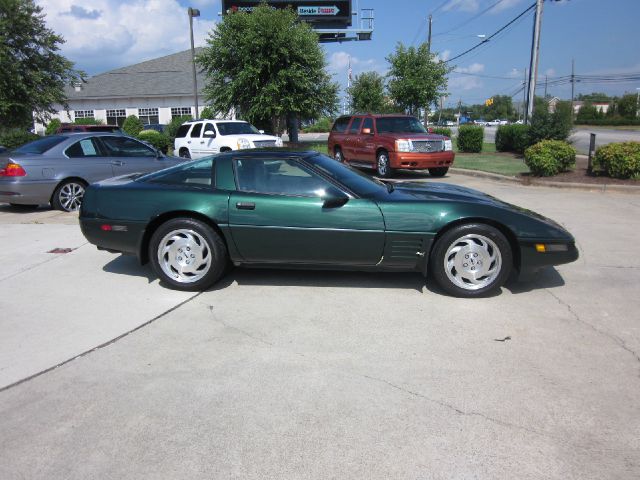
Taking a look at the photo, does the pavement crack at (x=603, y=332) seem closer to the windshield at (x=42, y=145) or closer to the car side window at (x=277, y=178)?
the car side window at (x=277, y=178)

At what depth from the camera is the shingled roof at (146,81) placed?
151ft

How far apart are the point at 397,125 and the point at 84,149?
8.55 meters

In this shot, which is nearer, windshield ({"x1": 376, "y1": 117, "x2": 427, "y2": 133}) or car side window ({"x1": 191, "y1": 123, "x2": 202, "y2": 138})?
windshield ({"x1": 376, "y1": 117, "x2": 427, "y2": 133})

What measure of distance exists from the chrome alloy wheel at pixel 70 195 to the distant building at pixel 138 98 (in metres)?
37.0

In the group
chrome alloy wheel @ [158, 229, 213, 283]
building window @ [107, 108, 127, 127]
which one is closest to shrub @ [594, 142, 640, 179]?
chrome alloy wheel @ [158, 229, 213, 283]

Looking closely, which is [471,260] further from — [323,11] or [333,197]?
[323,11]

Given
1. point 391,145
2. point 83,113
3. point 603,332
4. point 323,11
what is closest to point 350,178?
point 603,332

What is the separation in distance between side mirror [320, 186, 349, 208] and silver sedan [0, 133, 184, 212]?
6.22 m

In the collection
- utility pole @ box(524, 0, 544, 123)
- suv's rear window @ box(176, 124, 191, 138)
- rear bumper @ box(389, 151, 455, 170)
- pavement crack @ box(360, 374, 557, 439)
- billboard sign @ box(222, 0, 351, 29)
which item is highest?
billboard sign @ box(222, 0, 351, 29)

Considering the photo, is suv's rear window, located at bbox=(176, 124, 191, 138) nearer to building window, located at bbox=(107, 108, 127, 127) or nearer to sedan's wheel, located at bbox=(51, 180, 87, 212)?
sedan's wheel, located at bbox=(51, 180, 87, 212)

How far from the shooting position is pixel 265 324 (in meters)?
4.31

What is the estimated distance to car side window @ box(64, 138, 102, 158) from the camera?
374 inches

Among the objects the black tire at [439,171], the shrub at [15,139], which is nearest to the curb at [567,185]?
the black tire at [439,171]

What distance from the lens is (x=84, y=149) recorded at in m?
9.67
